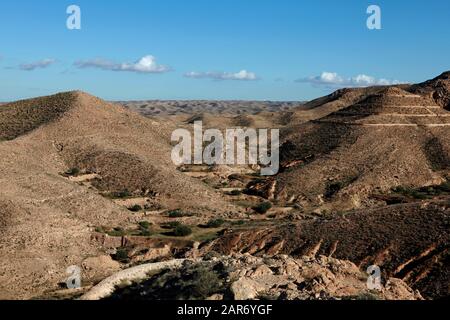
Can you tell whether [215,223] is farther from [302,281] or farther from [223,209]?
[302,281]

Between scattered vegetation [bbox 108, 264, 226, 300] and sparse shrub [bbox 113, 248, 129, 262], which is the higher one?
scattered vegetation [bbox 108, 264, 226, 300]

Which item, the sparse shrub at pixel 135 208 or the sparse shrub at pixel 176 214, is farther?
the sparse shrub at pixel 135 208

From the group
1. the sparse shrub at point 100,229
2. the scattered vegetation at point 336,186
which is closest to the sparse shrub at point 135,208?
the sparse shrub at point 100,229

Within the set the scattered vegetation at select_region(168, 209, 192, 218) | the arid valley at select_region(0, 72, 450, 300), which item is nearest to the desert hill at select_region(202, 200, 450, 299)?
the arid valley at select_region(0, 72, 450, 300)

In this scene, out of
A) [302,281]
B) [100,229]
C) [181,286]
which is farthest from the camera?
[100,229]

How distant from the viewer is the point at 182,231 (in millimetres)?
30688

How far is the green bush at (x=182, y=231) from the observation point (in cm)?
3058

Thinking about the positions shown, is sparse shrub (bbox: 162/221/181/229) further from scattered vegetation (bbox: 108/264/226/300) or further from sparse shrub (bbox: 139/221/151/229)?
scattered vegetation (bbox: 108/264/226/300)

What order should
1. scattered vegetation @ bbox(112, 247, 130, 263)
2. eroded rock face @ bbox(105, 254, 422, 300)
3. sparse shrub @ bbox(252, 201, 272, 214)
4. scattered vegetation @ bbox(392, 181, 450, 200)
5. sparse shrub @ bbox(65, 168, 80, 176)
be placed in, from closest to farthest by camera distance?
eroded rock face @ bbox(105, 254, 422, 300) → scattered vegetation @ bbox(112, 247, 130, 263) → sparse shrub @ bbox(252, 201, 272, 214) → scattered vegetation @ bbox(392, 181, 450, 200) → sparse shrub @ bbox(65, 168, 80, 176)

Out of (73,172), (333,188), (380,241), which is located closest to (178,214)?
(73,172)

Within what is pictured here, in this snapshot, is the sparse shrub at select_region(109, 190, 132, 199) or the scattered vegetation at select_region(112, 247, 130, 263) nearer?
the scattered vegetation at select_region(112, 247, 130, 263)

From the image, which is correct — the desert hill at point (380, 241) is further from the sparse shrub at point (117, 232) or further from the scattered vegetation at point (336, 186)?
the scattered vegetation at point (336, 186)

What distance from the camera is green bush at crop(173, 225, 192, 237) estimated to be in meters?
30.6
